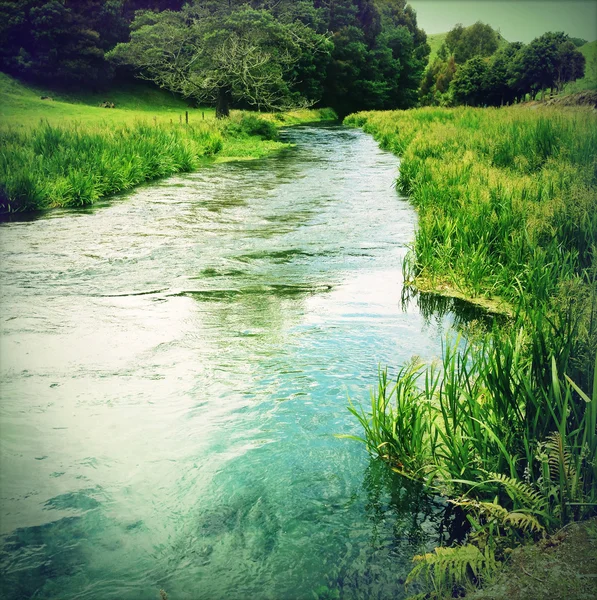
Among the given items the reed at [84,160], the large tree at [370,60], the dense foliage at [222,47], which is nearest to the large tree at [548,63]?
the dense foliage at [222,47]

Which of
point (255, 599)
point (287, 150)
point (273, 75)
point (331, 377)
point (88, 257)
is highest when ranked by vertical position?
point (273, 75)

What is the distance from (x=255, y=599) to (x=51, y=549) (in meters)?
1.26

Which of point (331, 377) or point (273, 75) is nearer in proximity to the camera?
point (331, 377)

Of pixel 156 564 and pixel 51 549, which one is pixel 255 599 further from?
pixel 51 549

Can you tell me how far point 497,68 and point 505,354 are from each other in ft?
193

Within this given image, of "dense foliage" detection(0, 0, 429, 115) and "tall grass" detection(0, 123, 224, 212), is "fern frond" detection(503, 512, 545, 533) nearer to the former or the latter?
"tall grass" detection(0, 123, 224, 212)

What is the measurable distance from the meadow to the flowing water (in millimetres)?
332

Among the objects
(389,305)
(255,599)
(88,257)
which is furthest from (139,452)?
(88,257)

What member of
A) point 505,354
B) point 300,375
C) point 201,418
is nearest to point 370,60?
point 300,375

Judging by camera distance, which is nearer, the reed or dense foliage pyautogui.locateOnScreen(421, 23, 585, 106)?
the reed

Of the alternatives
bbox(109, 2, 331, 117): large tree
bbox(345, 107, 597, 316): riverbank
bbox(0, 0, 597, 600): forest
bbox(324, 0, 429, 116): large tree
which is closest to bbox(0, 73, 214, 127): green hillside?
bbox(109, 2, 331, 117): large tree

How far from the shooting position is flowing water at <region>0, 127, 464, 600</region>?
322cm

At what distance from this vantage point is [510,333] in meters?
4.68

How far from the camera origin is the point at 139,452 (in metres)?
4.23
